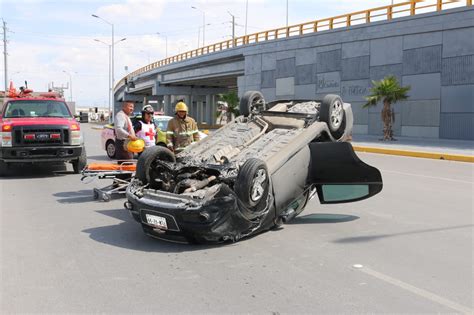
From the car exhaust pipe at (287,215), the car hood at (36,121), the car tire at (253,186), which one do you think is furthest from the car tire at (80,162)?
the car tire at (253,186)

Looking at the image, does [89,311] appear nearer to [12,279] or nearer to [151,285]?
[151,285]

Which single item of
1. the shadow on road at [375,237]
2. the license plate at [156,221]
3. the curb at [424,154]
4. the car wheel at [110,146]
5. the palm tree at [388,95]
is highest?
the palm tree at [388,95]

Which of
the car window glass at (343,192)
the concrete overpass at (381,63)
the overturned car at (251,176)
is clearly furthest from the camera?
the concrete overpass at (381,63)

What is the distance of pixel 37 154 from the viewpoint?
36.3 ft

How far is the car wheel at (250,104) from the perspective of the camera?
25.9 feet

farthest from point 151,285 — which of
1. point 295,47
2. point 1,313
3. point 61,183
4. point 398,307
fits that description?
point 295,47

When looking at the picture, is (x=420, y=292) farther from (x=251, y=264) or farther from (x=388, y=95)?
(x=388, y=95)

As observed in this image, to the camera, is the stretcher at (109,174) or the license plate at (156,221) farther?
the stretcher at (109,174)

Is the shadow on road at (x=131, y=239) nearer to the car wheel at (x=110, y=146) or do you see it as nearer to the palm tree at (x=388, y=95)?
the car wheel at (x=110, y=146)

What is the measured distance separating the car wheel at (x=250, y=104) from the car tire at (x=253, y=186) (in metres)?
2.31

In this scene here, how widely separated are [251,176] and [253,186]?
17 cm

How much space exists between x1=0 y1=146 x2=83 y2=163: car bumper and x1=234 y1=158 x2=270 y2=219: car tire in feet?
23.1

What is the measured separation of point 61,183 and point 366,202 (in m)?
6.38

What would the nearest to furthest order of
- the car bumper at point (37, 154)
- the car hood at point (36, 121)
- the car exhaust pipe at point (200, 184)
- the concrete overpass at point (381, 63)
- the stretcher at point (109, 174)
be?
1. the car exhaust pipe at point (200, 184)
2. the stretcher at point (109, 174)
3. the car bumper at point (37, 154)
4. the car hood at point (36, 121)
5. the concrete overpass at point (381, 63)
